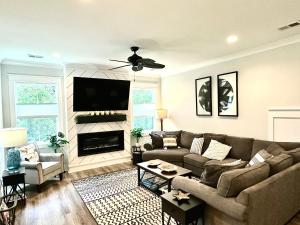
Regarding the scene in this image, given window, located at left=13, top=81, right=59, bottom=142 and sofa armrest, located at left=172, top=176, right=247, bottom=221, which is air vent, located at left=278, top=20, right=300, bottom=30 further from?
window, located at left=13, top=81, right=59, bottom=142

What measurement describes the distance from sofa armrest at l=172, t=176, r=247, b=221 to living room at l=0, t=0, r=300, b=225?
0.01 metres

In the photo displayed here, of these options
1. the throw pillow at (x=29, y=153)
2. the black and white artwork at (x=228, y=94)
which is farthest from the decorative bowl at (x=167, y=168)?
the throw pillow at (x=29, y=153)

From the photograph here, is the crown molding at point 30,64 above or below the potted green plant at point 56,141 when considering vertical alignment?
above

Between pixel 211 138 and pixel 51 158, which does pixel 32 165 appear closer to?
pixel 51 158

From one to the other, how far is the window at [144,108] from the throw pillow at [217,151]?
262 centimetres

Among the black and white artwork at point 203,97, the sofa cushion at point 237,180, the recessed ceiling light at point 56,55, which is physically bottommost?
the sofa cushion at point 237,180

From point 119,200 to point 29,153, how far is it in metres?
2.21

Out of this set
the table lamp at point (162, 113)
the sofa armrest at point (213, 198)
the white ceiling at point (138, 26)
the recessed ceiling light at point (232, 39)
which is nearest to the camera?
the sofa armrest at point (213, 198)

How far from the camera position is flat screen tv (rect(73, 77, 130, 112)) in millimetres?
4910

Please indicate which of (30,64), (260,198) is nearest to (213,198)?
(260,198)

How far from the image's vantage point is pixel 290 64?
134 inches

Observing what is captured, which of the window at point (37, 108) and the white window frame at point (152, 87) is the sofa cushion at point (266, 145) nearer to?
the white window frame at point (152, 87)

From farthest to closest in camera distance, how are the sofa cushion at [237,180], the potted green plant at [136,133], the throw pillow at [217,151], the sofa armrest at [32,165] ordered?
1. the potted green plant at [136,133]
2. the throw pillow at [217,151]
3. the sofa armrest at [32,165]
4. the sofa cushion at [237,180]

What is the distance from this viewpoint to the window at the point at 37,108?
181 inches
